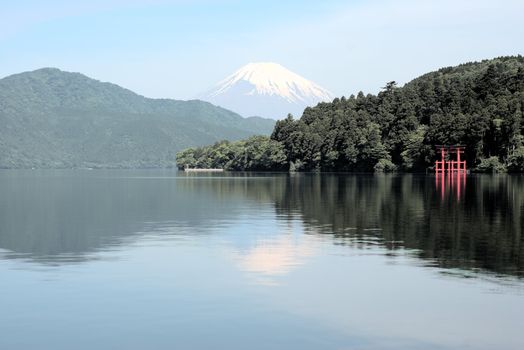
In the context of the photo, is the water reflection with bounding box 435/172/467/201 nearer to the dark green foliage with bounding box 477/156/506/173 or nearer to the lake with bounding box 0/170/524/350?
the dark green foliage with bounding box 477/156/506/173

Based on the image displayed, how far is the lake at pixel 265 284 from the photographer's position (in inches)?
715

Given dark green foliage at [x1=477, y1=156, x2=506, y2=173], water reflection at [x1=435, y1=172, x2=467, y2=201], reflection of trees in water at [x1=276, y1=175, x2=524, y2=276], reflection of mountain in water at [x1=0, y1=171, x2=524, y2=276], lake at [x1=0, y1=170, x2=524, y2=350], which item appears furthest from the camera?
dark green foliage at [x1=477, y1=156, x2=506, y2=173]

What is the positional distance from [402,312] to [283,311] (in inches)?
115

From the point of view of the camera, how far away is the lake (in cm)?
1817

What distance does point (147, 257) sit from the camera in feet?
103

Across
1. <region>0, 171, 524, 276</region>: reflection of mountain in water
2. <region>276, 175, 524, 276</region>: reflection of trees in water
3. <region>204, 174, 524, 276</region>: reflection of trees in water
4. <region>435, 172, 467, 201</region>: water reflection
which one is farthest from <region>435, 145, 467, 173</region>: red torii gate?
<region>276, 175, 524, 276</region>: reflection of trees in water

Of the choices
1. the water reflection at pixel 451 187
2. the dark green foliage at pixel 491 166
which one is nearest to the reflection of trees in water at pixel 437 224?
the water reflection at pixel 451 187

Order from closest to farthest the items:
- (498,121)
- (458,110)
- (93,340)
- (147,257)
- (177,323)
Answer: (93,340) → (177,323) → (147,257) → (498,121) → (458,110)

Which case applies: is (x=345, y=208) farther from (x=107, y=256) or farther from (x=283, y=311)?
(x=283, y=311)

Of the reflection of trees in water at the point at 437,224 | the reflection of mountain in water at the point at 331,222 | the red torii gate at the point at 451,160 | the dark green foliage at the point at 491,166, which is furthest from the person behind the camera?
the red torii gate at the point at 451,160

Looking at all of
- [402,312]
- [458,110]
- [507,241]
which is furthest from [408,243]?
[458,110]

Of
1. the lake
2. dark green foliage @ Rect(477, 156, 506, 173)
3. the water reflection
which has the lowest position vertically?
the lake

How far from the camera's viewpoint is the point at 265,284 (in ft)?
80.8

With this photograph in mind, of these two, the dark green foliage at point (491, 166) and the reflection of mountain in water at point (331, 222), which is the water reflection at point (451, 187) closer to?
the dark green foliage at point (491, 166)
